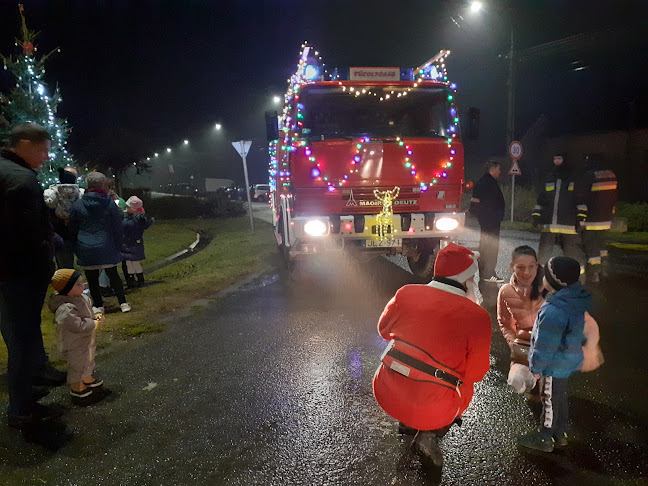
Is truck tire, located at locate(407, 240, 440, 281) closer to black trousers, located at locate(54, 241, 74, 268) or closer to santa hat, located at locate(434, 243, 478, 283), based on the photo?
santa hat, located at locate(434, 243, 478, 283)

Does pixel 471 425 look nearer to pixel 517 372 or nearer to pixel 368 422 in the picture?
pixel 517 372

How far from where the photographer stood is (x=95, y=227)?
220 inches

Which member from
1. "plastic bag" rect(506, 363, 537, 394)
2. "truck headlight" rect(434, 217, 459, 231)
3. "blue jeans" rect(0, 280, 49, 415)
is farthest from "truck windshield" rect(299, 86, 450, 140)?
"blue jeans" rect(0, 280, 49, 415)

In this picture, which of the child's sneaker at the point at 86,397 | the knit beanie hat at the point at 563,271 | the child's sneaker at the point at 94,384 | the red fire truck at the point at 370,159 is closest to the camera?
the knit beanie hat at the point at 563,271

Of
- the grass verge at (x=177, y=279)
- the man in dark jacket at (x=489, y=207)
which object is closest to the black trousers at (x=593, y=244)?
the man in dark jacket at (x=489, y=207)

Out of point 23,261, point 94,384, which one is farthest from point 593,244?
point 23,261

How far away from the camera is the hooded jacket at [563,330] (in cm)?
282

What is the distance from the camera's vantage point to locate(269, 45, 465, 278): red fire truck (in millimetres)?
6273

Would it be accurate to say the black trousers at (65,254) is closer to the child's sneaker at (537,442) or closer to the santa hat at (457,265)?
the santa hat at (457,265)

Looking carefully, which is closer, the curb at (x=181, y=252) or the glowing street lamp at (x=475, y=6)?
the curb at (x=181, y=252)

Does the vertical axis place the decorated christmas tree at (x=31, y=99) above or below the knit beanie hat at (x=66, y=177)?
above

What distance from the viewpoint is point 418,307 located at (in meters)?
2.58

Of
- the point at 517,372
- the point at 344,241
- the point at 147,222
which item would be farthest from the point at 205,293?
the point at 517,372

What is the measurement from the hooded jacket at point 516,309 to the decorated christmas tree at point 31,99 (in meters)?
11.5
